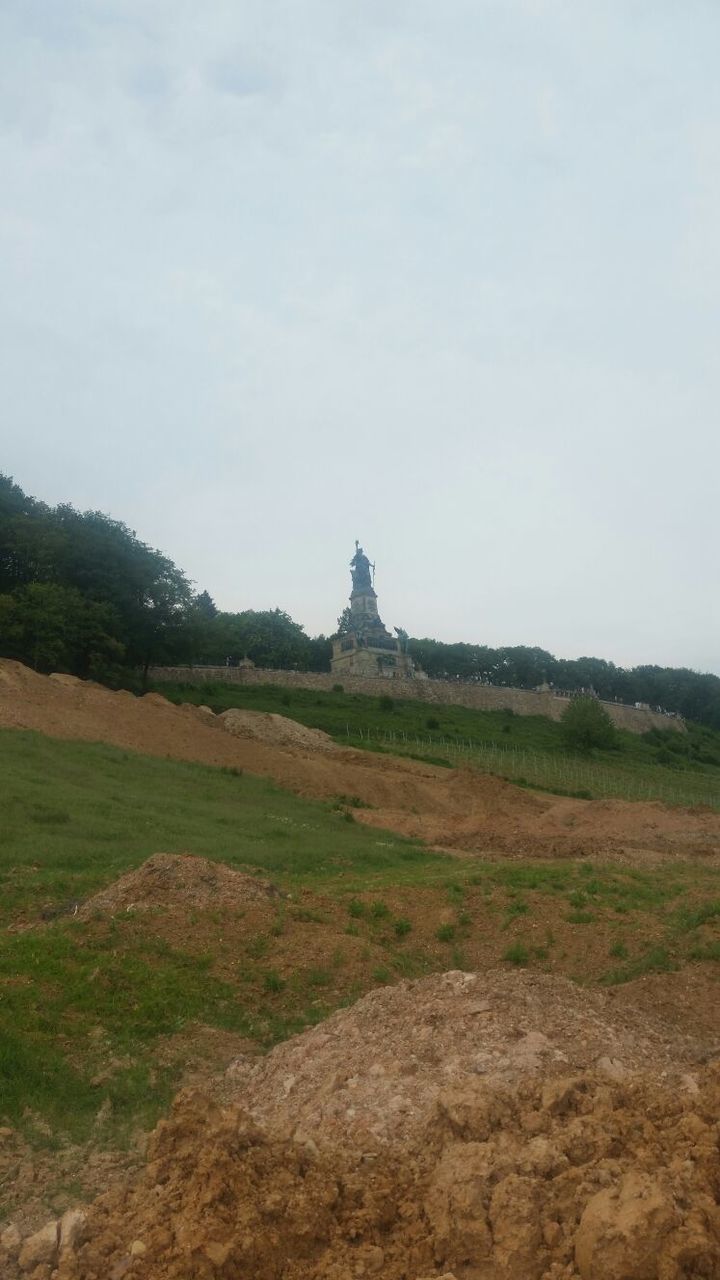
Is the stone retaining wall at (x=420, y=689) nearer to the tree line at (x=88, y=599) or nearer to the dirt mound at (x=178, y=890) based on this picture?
the tree line at (x=88, y=599)

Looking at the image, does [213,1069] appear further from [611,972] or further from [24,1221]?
[611,972]

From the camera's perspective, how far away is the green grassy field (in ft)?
163

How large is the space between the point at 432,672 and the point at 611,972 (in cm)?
9171

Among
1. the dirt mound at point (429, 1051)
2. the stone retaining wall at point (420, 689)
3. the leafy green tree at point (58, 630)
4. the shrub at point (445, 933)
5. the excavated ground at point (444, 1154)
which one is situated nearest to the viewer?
the excavated ground at point (444, 1154)

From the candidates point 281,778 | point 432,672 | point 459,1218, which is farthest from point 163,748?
point 432,672

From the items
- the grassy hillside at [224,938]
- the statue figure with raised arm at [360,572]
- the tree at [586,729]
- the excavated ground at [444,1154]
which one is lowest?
the grassy hillside at [224,938]

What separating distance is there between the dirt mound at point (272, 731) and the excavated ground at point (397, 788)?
1.71 m

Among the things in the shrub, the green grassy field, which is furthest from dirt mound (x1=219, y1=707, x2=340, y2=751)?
the shrub

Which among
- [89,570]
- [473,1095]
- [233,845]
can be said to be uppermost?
[89,570]

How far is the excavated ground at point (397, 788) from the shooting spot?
28.2 m

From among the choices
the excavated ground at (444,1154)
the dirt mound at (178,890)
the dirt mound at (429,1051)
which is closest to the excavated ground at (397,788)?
the dirt mound at (178,890)

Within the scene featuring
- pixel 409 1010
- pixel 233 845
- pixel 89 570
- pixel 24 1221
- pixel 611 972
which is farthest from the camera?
pixel 89 570

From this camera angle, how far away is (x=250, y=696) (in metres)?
61.6

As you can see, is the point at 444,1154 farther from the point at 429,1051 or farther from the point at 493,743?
the point at 493,743
